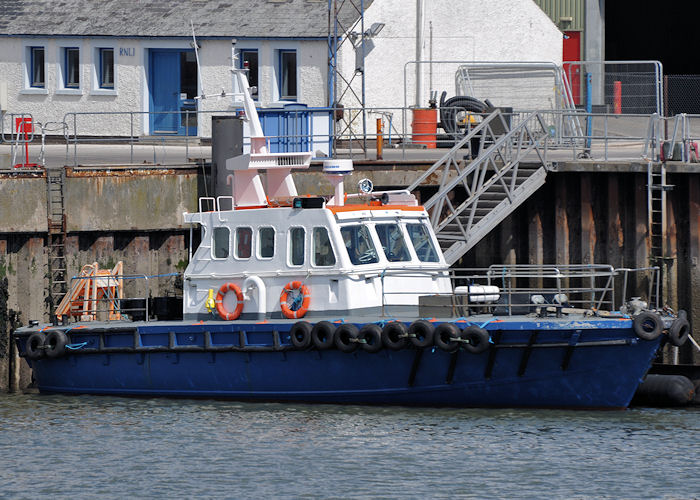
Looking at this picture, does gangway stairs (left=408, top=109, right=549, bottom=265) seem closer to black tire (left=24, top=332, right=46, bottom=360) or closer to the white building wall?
black tire (left=24, top=332, right=46, bottom=360)

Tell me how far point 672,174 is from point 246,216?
6.64 metres

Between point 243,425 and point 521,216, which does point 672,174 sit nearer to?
point 521,216

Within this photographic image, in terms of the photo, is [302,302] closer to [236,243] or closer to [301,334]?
[301,334]

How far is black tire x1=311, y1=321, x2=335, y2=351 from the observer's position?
17.5 metres

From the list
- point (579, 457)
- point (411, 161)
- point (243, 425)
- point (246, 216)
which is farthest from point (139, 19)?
point (579, 457)

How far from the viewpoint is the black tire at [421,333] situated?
17.1m

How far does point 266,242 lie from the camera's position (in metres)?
18.5

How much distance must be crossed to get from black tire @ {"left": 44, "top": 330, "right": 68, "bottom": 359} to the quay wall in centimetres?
119

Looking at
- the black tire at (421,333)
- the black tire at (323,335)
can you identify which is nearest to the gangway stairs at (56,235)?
the black tire at (323,335)

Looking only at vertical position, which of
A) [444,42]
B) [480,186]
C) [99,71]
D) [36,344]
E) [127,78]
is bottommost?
[36,344]

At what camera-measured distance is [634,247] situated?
2095 centimetres

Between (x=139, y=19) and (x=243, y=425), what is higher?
(x=139, y=19)

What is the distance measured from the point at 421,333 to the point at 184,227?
523 centimetres

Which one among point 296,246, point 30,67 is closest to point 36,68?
point 30,67
